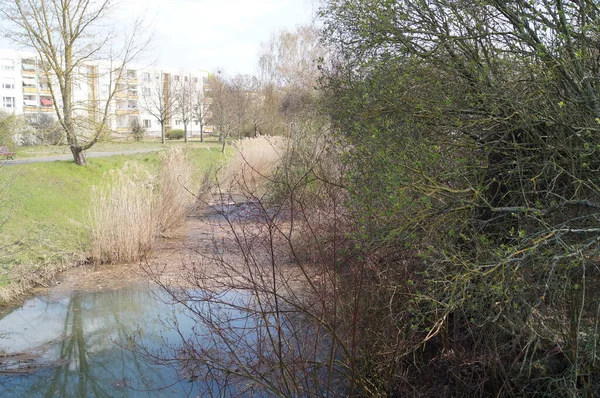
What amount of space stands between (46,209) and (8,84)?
50.1 m

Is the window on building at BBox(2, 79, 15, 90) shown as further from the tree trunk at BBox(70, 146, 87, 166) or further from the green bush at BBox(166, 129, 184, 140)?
the tree trunk at BBox(70, 146, 87, 166)

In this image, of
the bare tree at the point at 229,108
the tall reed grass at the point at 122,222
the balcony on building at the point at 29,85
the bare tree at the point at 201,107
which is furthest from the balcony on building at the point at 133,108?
the balcony on building at the point at 29,85

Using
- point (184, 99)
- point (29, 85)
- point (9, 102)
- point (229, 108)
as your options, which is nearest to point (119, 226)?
point (229, 108)

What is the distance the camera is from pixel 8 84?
5794 centimetres

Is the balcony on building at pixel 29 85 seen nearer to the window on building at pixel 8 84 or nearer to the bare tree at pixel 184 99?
the window on building at pixel 8 84

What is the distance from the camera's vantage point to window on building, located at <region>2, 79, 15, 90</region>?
57.5m

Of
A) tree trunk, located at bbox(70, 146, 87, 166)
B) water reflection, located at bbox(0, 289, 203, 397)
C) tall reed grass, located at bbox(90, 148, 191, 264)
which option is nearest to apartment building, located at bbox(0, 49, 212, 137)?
tree trunk, located at bbox(70, 146, 87, 166)

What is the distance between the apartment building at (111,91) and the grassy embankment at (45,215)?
7.55ft

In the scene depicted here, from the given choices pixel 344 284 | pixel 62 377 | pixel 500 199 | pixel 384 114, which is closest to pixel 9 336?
pixel 62 377

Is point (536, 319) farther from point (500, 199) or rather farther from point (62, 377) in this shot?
point (62, 377)

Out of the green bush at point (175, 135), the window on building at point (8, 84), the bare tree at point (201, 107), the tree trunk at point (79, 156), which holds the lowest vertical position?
the tree trunk at point (79, 156)

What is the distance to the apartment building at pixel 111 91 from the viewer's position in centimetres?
1978

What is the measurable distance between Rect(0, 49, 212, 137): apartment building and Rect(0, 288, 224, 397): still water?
11.3 metres

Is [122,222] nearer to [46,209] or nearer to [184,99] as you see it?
[46,209]
